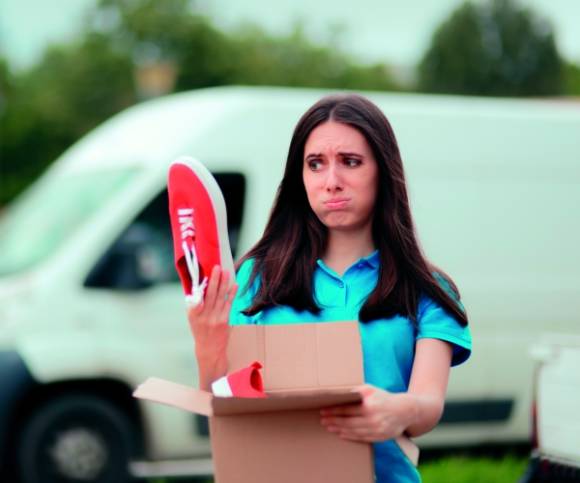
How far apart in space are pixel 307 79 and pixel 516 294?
4675 cm

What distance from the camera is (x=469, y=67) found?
165 ft

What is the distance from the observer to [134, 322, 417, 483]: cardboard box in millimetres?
2184

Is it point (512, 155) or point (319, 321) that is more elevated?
point (512, 155)

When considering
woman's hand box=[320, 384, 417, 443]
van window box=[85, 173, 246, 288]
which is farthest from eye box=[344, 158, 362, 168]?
van window box=[85, 173, 246, 288]

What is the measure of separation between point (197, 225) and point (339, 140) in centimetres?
37

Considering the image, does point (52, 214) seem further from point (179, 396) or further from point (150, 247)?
point (179, 396)

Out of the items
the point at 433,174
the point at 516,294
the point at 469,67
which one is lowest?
the point at 516,294

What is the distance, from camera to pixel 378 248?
2.45 metres

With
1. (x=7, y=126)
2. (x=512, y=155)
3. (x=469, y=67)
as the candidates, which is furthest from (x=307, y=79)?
(x=512, y=155)

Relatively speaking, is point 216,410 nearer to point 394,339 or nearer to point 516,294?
point 394,339

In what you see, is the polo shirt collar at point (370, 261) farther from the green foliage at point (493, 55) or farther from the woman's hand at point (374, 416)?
the green foliage at point (493, 55)

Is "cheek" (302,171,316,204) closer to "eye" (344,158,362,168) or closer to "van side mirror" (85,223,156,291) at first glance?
"eye" (344,158,362,168)

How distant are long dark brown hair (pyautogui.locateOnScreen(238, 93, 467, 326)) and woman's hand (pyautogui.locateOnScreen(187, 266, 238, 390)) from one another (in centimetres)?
19

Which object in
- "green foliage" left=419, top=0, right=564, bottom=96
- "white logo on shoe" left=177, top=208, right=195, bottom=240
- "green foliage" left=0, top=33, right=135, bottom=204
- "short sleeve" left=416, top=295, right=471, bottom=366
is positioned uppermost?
"green foliage" left=419, top=0, right=564, bottom=96
